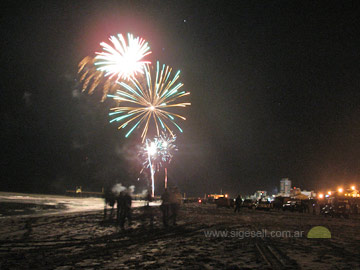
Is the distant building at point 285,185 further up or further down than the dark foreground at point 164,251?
further up

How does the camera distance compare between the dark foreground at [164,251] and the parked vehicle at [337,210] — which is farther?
the parked vehicle at [337,210]

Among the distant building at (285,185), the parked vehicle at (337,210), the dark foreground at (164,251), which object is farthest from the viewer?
the distant building at (285,185)

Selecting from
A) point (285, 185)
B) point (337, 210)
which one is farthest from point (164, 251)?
point (285, 185)

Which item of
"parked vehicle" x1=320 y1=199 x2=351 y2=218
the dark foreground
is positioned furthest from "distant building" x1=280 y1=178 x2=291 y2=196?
the dark foreground

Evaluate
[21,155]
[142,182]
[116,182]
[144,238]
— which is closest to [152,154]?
[116,182]

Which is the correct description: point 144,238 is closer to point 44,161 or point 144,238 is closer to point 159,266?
point 159,266

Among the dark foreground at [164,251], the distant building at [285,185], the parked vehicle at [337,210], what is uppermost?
the distant building at [285,185]

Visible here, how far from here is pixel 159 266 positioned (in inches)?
272

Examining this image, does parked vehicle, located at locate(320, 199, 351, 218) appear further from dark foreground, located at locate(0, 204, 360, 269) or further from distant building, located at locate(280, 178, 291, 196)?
distant building, located at locate(280, 178, 291, 196)

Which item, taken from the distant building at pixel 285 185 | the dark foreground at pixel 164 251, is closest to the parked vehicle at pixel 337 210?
the dark foreground at pixel 164 251

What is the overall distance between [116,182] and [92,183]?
224ft

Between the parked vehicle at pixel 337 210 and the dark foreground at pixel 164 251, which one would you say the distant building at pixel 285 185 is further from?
the dark foreground at pixel 164 251

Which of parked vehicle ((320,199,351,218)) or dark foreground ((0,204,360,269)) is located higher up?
parked vehicle ((320,199,351,218))

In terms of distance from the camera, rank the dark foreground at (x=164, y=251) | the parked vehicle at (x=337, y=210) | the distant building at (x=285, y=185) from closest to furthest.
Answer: the dark foreground at (x=164, y=251) < the parked vehicle at (x=337, y=210) < the distant building at (x=285, y=185)
